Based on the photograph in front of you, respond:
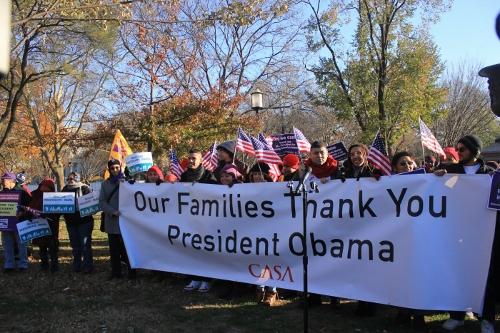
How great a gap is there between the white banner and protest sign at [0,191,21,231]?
7.97 feet

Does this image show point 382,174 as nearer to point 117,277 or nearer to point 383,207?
point 383,207

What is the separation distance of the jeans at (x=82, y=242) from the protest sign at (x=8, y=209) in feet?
3.47

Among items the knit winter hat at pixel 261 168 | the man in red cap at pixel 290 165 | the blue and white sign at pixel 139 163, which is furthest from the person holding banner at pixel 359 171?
the blue and white sign at pixel 139 163

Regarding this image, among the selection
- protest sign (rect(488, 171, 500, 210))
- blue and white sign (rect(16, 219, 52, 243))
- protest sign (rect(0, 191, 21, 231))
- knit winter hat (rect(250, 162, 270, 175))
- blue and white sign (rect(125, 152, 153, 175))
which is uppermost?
blue and white sign (rect(125, 152, 153, 175))

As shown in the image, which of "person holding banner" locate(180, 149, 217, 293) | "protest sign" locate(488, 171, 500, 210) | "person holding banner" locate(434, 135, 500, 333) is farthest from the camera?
"person holding banner" locate(180, 149, 217, 293)

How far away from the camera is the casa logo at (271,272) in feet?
20.1

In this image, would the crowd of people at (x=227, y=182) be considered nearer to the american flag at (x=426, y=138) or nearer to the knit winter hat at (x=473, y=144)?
the knit winter hat at (x=473, y=144)

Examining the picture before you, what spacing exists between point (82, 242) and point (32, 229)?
867 mm

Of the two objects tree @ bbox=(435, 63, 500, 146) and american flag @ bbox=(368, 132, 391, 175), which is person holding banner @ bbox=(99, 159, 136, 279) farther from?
tree @ bbox=(435, 63, 500, 146)

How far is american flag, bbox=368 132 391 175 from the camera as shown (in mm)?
6086

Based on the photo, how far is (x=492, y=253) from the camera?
4938 millimetres

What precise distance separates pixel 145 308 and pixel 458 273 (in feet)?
12.2

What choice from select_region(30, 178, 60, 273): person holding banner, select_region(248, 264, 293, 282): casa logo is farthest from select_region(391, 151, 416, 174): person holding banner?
select_region(30, 178, 60, 273): person holding banner

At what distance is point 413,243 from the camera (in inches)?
203
